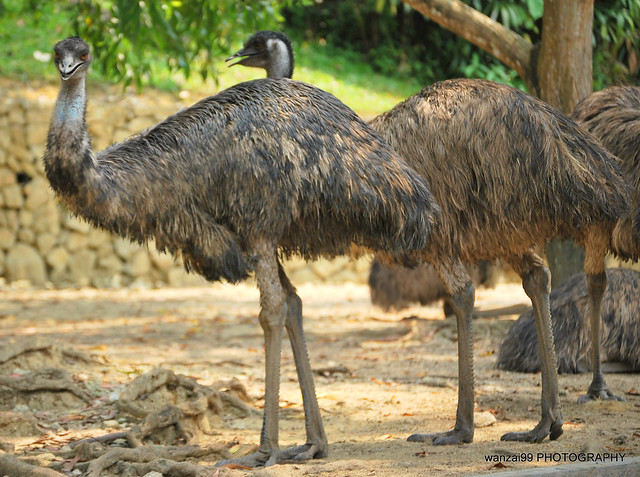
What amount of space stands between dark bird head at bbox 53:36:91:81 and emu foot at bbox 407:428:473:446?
242cm

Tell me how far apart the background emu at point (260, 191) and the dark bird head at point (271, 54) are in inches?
40.0

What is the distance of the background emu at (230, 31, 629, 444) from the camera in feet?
14.6

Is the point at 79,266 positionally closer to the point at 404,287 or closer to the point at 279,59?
the point at 404,287

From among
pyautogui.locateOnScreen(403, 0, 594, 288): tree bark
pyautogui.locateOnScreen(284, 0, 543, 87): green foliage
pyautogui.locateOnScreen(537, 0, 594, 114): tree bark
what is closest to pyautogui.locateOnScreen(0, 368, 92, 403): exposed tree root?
pyautogui.locateOnScreen(403, 0, 594, 288): tree bark

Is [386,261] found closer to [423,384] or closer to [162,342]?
[423,384]

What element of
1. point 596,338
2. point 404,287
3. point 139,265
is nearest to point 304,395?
point 596,338

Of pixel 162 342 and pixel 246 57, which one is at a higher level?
pixel 246 57

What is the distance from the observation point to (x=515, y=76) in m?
11.7

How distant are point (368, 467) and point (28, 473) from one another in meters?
1.41

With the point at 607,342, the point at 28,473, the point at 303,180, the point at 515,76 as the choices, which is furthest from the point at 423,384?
the point at 515,76

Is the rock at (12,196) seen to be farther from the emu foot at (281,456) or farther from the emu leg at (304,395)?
the emu foot at (281,456)

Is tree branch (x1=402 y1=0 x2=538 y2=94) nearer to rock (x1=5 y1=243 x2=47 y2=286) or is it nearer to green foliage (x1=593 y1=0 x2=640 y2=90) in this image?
green foliage (x1=593 y1=0 x2=640 y2=90)

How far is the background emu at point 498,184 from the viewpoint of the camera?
4457mm

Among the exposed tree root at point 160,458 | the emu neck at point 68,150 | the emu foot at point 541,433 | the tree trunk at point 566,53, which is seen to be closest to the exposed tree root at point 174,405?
the exposed tree root at point 160,458
